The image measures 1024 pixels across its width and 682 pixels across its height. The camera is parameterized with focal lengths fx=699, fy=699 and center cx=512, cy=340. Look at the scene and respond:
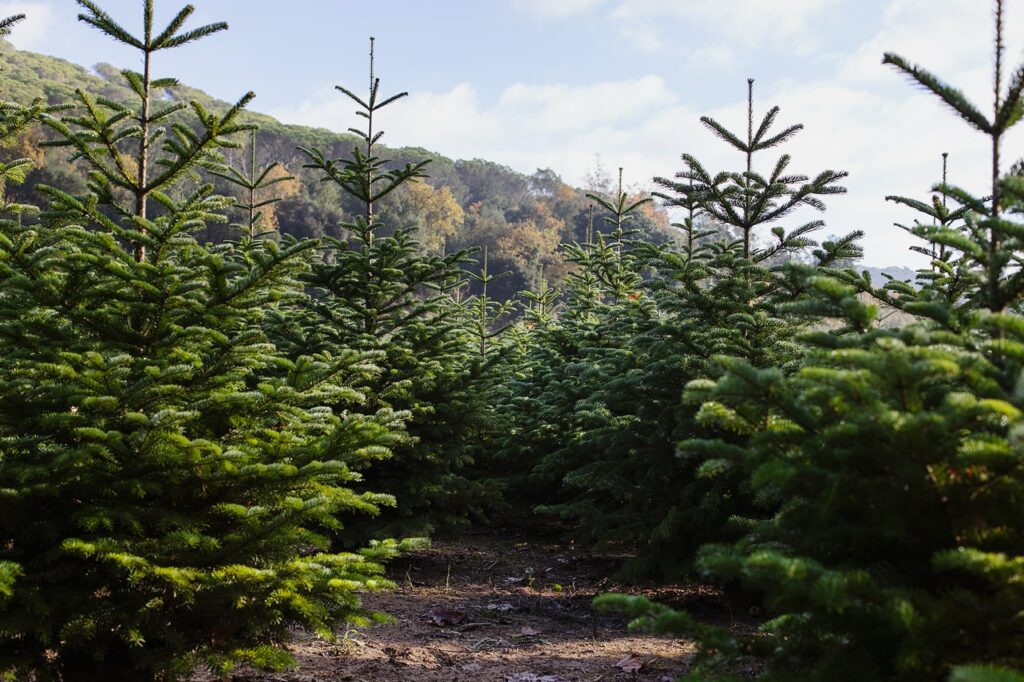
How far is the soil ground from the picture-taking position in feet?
13.0

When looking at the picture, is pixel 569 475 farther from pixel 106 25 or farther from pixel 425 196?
pixel 425 196

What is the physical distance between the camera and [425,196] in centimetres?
4534

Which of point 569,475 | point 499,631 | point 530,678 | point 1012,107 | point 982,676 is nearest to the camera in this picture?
point 982,676

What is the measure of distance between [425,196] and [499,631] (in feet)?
139

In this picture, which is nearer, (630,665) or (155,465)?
(155,465)

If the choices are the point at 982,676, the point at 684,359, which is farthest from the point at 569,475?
the point at 982,676

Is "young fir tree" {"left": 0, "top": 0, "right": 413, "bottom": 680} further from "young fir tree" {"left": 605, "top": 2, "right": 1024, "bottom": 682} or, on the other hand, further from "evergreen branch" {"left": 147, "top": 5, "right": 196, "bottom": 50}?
"young fir tree" {"left": 605, "top": 2, "right": 1024, "bottom": 682}

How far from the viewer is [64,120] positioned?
395 cm

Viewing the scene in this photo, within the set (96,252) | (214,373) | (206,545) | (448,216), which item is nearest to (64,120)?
(96,252)

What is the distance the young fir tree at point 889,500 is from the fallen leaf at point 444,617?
2.77m

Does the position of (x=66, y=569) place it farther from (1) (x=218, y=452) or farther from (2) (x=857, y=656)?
(2) (x=857, y=656)

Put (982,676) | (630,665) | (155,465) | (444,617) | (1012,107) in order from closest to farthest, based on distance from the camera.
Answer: (982,676) → (1012,107) → (155,465) → (630,665) → (444,617)

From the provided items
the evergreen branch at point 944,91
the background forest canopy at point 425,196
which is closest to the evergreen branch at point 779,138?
the evergreen branch at point 944,91

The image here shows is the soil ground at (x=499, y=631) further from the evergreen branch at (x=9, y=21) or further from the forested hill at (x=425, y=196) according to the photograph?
the forested hill at (x=425, y=196)
